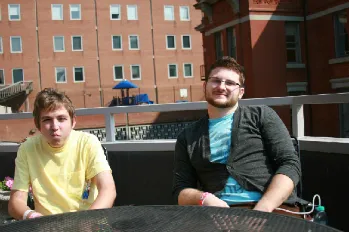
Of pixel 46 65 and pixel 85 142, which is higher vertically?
pixel 46 65

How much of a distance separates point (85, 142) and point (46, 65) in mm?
41079

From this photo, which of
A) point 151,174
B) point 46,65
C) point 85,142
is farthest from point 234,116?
point 46,65

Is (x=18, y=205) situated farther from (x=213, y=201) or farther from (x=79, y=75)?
(x=79, y=75)

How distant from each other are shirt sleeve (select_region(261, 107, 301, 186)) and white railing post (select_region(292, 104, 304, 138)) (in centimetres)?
105

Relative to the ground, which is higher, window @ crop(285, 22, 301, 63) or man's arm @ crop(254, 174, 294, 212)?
window @ crop(285, 22, 301, 63)

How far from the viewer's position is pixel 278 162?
2535 millimetres

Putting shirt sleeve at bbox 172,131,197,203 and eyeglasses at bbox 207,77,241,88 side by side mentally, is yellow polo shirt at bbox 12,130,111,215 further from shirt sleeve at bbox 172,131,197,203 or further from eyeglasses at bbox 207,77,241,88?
eyeglasses at bbox 207,77,241,88

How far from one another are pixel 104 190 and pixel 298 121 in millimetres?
1824

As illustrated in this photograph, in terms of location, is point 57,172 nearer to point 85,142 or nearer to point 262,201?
point 85,142

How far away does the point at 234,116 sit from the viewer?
8.82ft

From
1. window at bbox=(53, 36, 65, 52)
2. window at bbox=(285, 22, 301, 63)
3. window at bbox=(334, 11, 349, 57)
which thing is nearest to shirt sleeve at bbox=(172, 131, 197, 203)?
window at bbox=(334, 11, 349, 57)

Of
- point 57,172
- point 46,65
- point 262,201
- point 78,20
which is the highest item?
point 78,20

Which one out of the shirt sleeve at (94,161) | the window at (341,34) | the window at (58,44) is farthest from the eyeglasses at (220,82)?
the window at (58,44)

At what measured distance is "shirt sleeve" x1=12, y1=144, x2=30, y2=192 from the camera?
2676mm
